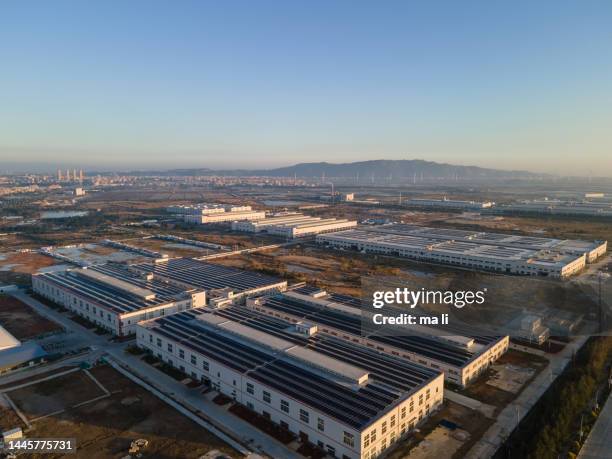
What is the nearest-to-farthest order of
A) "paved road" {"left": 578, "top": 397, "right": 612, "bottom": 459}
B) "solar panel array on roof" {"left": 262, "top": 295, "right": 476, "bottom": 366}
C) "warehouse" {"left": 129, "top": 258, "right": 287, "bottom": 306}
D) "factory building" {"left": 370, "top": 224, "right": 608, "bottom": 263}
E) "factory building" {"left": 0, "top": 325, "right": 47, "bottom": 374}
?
"paved road" {"left": 578, "top": 397, "right": 612, "bottom": 459} < "solar panel array on roof" {"left": 262, "top": 295, "right": 476, "bottom": 366} < "factory building" {"left": 0, "top": 325, "right": 47, "bottom": 374} < "warehouse" {"left": 129, "top": 258, "right": 287, "bottom": 306} < "factory building" {"left": 370, "top": 224, "right": 608, "bottom": 263}

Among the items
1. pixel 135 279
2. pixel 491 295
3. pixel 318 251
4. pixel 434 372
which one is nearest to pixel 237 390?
pixel 434 372

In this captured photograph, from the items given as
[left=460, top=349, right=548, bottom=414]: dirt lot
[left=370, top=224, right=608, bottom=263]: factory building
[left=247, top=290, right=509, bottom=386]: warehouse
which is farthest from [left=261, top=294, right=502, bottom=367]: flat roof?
[left=370, top=224, right=608, bottom=263]: factory building

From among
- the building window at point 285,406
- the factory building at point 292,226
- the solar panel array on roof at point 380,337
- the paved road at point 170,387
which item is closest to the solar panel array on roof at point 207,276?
the solar panel array on roof at point 380,337

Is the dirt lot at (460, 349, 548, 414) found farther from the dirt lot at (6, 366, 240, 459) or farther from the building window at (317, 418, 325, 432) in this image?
the dirt lot at (6, 366, 240, 459)

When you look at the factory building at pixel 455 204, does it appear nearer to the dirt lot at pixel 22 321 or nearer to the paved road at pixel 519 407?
the paved road at pixel 519 407

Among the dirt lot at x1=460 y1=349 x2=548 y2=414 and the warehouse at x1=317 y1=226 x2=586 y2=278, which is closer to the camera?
the dirt lot at x1=460 y1=349 x2=548 y2=414

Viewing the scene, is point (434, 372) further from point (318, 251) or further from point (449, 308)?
point (318, 251)
